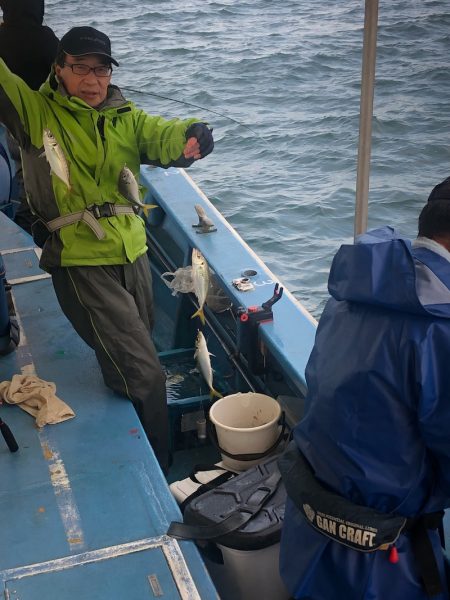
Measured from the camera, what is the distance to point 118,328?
4109 millimetres

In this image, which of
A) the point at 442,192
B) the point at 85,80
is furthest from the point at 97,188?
the point at 442,192

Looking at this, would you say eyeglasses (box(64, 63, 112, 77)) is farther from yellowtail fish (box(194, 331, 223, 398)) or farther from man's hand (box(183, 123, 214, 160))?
yellowtail fish (box(194, 331, 223, 398))

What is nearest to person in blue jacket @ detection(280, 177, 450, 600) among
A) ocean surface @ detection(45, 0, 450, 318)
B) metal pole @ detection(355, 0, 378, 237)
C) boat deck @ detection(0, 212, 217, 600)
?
metal pole @ detection(355, 0, 378, 237)

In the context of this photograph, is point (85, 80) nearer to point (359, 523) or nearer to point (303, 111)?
point (359, 523)

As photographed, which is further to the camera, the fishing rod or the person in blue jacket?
the fishing rod

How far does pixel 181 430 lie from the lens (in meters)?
4.76

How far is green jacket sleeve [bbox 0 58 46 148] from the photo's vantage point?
150 inches

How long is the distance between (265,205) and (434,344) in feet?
25.9

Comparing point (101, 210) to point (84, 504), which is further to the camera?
point (101, 210)

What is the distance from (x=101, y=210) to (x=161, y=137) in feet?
1.56

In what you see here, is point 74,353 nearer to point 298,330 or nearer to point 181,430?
point 181,430

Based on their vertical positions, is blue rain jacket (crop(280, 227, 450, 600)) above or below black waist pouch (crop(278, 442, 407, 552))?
above

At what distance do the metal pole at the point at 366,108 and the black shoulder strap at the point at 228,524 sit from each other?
1.17m

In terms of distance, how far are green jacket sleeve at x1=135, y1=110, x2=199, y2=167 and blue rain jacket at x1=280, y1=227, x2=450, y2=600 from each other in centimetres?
184
